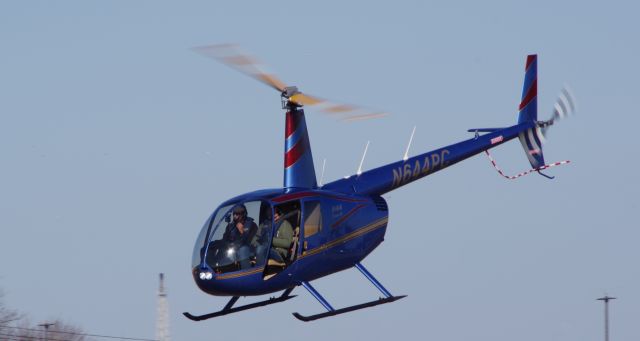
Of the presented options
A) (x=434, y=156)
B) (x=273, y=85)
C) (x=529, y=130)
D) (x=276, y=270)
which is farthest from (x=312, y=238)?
(x=529, y=130)

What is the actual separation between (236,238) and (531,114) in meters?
11.1

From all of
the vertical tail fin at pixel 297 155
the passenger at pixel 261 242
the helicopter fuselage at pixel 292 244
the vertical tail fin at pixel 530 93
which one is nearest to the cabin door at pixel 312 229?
the helicopter fuselage at pixel 292 244

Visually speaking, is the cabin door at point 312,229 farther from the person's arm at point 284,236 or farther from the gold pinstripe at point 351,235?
the person's arm at point 284,236

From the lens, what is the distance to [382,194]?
3048 centimetres

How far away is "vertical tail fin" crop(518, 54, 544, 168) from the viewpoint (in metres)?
34.6

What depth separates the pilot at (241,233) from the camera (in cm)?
2655

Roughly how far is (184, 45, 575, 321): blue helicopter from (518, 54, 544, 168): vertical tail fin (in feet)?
13.2

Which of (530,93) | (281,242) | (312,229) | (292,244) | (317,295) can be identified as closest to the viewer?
(281,242)

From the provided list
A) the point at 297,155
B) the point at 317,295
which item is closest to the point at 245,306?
the point at 317,295

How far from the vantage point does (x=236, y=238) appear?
87.3ft

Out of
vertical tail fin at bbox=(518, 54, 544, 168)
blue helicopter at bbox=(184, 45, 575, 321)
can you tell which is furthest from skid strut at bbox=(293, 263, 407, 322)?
vertical tail fin at bbox=(518, 54, 544, 168)

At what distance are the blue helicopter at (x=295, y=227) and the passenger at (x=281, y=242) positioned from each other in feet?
0.06

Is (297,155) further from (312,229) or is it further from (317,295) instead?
(317,295)

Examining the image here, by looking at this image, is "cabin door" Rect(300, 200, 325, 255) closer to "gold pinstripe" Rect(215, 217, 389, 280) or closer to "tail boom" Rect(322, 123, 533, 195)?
"gold pinstripe" Rect(215, 217, 389, 280)
